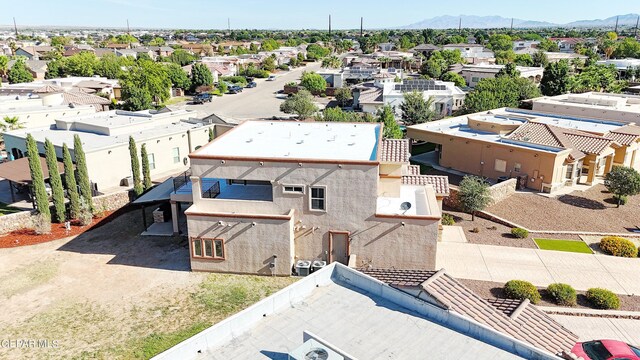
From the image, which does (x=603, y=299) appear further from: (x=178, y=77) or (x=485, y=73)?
(x=178, y=77)

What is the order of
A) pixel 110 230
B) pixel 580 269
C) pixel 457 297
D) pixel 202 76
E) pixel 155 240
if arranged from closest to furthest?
1. pixel 457 297
2. pixel 580 269
3. pixel 155 240
4. pixel 110 230
5. pixel 202 76

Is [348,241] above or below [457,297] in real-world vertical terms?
below

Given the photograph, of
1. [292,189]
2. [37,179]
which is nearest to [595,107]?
[292,189]

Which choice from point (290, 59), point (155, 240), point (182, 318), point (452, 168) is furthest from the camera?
point (290, 59)

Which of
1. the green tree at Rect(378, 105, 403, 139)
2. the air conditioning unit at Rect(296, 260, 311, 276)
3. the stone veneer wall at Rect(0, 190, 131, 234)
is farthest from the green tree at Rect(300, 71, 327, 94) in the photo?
the air conditioning unit at Rect(296, 260, 311, 276)

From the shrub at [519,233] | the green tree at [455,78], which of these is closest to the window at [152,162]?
the shrub at [519,233]

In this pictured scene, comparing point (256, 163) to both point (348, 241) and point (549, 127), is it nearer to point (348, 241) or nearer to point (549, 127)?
point (348, 241)

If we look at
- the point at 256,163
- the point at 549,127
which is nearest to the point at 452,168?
the point at 549,127

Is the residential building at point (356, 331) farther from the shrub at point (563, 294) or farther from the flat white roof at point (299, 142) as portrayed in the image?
the flat white roof at point (299, 142)
